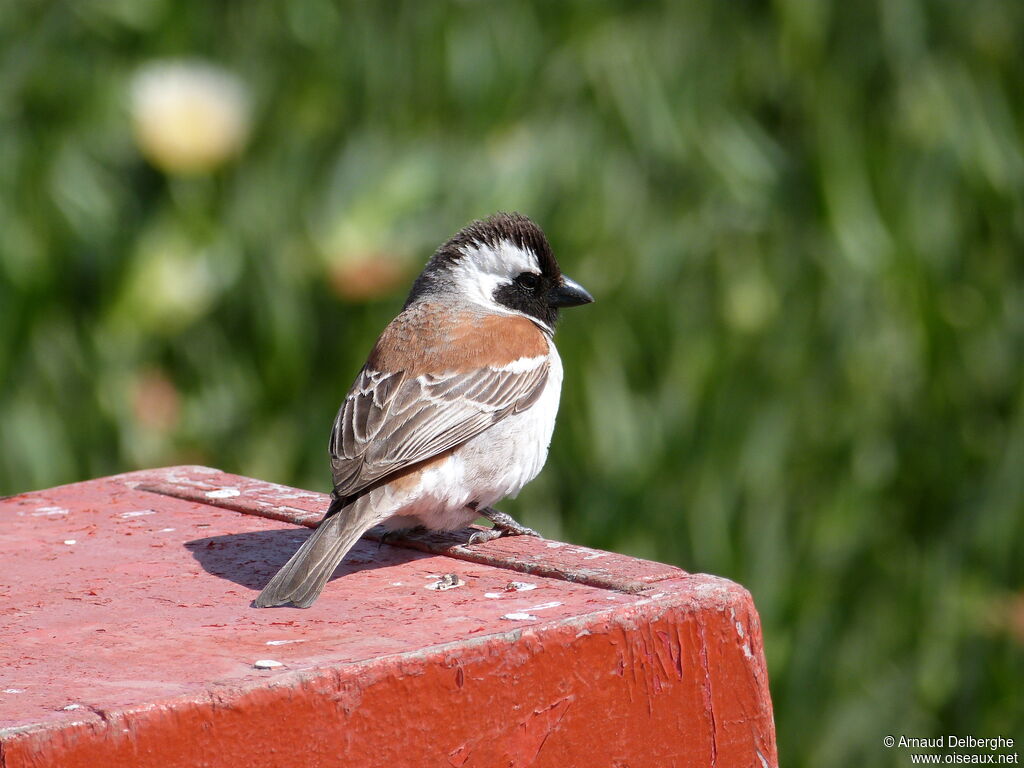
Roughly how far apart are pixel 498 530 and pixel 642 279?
6.49 ft

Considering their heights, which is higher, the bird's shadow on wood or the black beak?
the black beak

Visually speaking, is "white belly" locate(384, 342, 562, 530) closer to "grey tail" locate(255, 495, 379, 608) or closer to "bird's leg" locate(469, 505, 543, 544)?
"bird's leg" locate(469, 505, 543, 544)

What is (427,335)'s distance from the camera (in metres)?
3.71

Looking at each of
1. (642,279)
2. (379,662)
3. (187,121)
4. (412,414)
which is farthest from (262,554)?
(642,279)

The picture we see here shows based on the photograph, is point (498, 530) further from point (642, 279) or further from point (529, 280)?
point (642, 279)

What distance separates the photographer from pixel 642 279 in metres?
5.15

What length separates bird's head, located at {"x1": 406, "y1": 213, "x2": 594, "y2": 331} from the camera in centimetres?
400

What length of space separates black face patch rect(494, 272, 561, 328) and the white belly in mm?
438

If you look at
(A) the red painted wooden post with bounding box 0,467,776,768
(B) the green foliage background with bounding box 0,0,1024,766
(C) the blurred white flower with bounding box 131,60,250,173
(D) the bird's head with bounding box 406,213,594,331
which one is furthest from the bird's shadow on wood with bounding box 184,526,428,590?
(C) the blurred white flower with bounding box 131,60,250,173

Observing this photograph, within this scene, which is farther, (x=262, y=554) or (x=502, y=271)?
(x=502, y=271)

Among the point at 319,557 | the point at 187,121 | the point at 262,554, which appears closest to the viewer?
the point at 319,557

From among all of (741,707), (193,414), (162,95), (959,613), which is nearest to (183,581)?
(741,707)

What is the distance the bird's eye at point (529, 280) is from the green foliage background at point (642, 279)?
942mm

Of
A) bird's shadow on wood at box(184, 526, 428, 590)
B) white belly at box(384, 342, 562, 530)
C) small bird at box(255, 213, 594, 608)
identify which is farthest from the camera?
white belly at box(384, 342, 562, 530)
